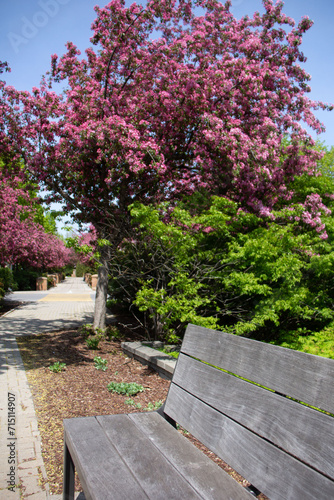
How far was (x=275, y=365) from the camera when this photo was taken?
5.39 ft

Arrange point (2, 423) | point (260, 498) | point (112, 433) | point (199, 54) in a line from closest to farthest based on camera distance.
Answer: point (112, 433) < point (260, 498) < point (2, 423) < point (199, 54)

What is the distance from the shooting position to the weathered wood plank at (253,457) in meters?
1.35

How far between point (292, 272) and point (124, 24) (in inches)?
233

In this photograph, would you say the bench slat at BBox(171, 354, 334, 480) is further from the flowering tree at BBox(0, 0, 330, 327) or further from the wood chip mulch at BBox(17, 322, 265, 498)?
the flowering tree at BBox(0, 0, 330, 327)

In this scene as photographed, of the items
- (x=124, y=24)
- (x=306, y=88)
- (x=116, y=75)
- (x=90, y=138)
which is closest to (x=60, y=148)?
(x=90, y=138)

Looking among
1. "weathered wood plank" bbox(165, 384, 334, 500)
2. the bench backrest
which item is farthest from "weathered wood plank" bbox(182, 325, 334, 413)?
"weathered wood plank" bbox(165, 384, 334, 500)

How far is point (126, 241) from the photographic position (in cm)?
758

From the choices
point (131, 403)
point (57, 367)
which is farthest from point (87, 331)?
point (131, 403)

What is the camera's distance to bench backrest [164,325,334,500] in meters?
1.36

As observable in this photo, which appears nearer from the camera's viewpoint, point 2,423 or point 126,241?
point 2,423

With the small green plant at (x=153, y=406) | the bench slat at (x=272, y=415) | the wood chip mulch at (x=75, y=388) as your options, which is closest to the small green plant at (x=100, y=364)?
the wood chip mulch at (x=75, y=388)

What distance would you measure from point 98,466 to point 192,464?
43cm

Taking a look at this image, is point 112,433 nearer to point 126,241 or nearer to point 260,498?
point 260,498

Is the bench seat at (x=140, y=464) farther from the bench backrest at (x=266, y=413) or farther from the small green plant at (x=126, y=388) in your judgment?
the small green plant at (x=126, y=388)
